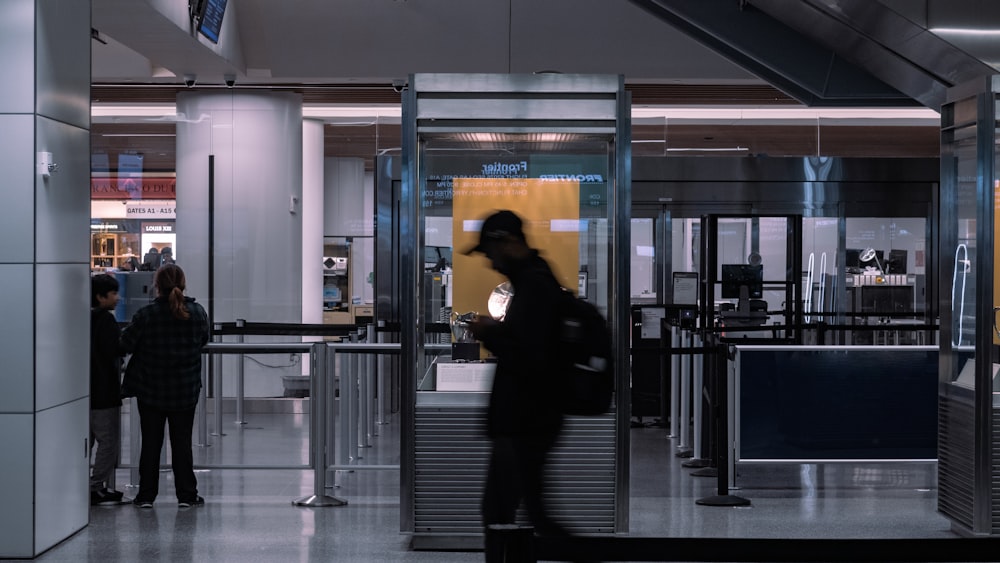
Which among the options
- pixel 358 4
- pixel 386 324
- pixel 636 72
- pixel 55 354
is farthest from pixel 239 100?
pixel 55 354

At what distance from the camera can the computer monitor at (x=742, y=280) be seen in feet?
40.1

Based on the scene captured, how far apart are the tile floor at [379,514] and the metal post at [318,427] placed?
0.52 ft

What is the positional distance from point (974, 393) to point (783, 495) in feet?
6.50

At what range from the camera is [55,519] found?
6297 mm

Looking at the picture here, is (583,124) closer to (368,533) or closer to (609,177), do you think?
(609,177)

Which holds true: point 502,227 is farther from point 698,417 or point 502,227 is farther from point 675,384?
point 675,384

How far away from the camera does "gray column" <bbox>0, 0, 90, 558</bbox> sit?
5965 millimetres

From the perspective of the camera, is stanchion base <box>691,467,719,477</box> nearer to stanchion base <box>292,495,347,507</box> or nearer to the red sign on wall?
stanchion base <box>292,495,347,507</box>

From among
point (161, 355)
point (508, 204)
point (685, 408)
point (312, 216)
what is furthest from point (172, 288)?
point (312, 216)

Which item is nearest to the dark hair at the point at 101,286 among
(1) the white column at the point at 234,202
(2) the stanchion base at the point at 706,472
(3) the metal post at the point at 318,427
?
(3) the metal post at the point at 318,427

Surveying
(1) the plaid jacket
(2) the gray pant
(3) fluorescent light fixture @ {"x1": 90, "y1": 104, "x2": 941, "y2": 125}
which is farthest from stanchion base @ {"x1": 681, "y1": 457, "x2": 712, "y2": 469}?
(3) fluorescent light fixture @ {"x1": 90, "y1": 104, "x2": 941, "y2": 125}

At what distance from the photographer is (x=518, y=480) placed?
4531 mm

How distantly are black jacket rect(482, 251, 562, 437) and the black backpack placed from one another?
0.04m

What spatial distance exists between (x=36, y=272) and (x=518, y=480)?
115 inches
